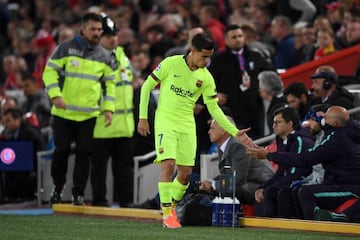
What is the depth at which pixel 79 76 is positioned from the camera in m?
15.1

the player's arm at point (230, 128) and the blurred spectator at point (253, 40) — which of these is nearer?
the player's arm at point (230, 128)

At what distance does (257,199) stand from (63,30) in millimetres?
9368

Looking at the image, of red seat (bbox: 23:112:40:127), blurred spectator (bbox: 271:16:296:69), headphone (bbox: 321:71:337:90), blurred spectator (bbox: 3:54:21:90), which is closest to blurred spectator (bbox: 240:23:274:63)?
blurred spectator (bbox: 271:16:296:69)

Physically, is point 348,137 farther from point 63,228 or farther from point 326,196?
point 63,228

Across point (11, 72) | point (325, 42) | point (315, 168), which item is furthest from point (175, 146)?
point (11, 72)

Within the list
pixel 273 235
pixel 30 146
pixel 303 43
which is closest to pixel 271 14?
pixel 303 43

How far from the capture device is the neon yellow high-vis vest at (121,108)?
15695 mm

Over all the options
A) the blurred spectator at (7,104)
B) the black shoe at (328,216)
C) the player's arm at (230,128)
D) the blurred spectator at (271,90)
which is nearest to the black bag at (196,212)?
the player's arm at (230,128)

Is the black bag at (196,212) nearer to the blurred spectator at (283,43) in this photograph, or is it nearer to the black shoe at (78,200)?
the black shoe at (78,200)

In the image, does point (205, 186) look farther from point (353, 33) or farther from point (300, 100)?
point (353, 33)

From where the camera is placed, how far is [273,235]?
11727 millimetres

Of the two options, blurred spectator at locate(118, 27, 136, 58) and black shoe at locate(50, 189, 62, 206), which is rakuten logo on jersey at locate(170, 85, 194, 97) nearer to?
black shoe at locate(50, 189, 62, 206)

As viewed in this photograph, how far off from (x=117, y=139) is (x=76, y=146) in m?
0.75

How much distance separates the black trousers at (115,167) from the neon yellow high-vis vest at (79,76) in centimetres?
68
